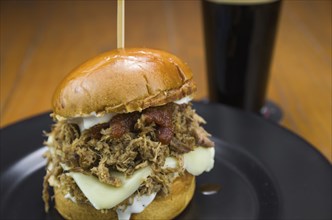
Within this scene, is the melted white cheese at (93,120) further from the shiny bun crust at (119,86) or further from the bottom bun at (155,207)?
the bottom bun at (155,207)

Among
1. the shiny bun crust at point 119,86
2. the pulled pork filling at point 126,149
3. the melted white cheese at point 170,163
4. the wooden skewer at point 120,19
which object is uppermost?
the wooden skewer at point 120,19

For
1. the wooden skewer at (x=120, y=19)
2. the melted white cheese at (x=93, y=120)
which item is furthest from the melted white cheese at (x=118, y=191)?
the wooden skewer at (x=120, y=19)

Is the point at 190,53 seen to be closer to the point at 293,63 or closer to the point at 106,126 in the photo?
the point at 293,63

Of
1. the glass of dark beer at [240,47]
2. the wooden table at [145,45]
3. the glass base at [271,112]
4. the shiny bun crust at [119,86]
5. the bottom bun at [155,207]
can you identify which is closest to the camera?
the shiny bun crust at [119,86]

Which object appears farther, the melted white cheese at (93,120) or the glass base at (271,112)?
the glass base at (271,112)

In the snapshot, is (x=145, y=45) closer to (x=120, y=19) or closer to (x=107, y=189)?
(x=120, y=19)

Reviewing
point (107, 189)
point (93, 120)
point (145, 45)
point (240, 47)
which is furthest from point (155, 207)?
point (145, 45)
